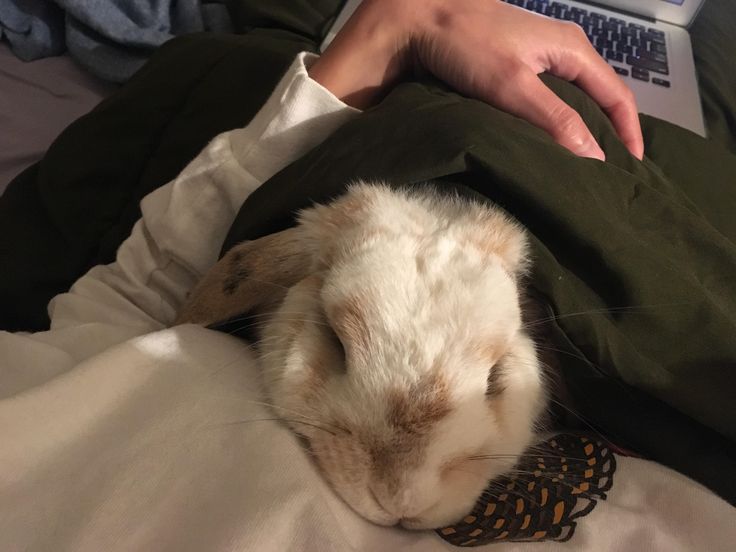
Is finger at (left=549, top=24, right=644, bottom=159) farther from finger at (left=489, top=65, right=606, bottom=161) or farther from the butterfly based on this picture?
the butterfly

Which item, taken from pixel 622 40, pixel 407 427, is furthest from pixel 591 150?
pixel 622 40

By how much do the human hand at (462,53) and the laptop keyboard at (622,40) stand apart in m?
0.70

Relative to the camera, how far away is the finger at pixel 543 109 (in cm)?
84

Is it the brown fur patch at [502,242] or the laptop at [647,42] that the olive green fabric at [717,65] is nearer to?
the laptop at [647,42]

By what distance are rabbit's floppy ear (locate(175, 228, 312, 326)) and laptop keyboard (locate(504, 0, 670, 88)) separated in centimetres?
127

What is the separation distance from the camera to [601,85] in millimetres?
1055

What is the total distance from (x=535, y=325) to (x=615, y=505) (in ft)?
0.71

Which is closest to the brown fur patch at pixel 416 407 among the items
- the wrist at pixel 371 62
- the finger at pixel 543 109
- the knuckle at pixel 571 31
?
the finger at pixel 543 109

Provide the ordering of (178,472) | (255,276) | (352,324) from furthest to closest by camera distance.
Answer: (255,276)
(352,324)
(178,472)

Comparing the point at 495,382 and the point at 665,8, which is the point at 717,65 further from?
the point at 495,382

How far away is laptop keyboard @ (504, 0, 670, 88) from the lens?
170cm

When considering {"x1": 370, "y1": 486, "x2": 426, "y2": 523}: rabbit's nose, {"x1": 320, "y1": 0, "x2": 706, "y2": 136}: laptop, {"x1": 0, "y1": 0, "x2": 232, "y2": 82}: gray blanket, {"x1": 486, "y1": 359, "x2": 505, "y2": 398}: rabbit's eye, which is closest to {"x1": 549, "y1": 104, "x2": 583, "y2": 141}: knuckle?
{"x1": 486, "y1": 359, "x2": 505, "y2": 398}: rabbit's eye

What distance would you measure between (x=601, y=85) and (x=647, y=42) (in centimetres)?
94

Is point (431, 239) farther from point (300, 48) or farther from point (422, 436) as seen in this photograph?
point (300, 48)
